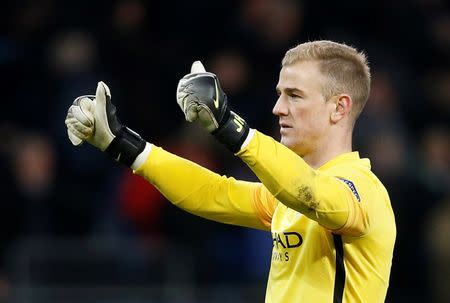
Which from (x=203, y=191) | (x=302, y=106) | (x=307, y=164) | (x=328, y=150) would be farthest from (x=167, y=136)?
(x=307, y=164)

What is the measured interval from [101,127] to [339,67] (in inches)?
41.1

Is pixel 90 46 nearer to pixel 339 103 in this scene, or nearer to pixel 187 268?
pixel 187 268

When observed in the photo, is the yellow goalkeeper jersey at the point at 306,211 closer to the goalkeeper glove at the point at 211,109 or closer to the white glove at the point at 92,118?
the goalkeeper glove at the point at 211,109

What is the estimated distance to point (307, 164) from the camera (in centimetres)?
411

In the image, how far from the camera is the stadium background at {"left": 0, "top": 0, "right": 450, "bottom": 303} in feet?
28.7

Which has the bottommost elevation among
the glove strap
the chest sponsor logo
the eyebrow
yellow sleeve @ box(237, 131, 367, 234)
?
the chest sponsor logo

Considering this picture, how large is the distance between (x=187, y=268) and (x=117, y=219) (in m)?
0.78

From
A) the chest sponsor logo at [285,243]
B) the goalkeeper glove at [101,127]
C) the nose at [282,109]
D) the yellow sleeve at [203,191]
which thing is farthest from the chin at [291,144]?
the goalkeeper glove at [101,127]

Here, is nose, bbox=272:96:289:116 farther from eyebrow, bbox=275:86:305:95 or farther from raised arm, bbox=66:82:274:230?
raised arm, bbox=66:82:274:230

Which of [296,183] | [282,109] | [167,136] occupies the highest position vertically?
[167,136]

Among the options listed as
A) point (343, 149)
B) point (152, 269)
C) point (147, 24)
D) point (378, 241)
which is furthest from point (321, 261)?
point (147, 24)

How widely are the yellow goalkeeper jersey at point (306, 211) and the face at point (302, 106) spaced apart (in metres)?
0.16

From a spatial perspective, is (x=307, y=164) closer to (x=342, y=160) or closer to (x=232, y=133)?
(x=232, y=133)

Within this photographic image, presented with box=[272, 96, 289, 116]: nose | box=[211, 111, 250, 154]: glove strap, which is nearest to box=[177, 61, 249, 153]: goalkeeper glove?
box=[211, 111, 250, 154]: glove strap
